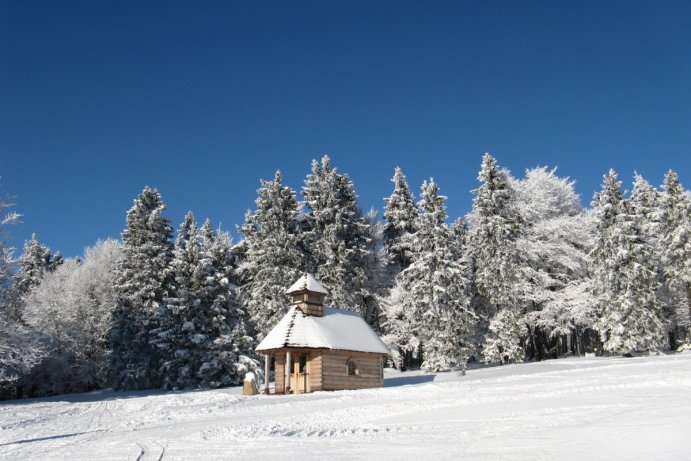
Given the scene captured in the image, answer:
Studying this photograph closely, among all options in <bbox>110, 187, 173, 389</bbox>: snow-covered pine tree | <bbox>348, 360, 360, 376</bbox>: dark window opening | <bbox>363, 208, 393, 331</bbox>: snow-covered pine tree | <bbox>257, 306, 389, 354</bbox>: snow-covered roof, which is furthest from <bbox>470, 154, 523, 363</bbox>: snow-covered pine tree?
<bbox>110, 187, 173, 389</bbox>: snow-covered pine tree

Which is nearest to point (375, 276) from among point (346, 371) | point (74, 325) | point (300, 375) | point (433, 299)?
point (433, 299)

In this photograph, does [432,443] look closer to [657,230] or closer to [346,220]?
[346,220]

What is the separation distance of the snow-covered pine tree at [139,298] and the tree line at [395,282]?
0.12 metres

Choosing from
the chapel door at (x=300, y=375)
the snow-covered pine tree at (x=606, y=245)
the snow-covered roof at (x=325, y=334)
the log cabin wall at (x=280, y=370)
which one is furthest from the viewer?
the snow-covered pine tree at (x=606, y=245)

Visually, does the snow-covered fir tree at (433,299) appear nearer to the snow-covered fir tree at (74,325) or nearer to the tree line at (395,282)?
the tree line at (395,282)

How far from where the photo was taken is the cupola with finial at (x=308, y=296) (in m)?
32.0

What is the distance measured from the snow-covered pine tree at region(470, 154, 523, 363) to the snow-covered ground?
17673 mm

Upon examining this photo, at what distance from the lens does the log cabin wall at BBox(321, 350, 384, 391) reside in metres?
29.7

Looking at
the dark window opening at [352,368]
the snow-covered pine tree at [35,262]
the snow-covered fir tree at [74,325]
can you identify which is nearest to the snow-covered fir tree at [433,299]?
the dark window opening at [352,368]

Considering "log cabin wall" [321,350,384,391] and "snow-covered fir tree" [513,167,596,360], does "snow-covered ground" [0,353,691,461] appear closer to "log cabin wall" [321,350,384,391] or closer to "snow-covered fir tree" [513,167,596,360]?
"log cabin wall" [321,350,384,391]

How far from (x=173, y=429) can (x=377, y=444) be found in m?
6.35

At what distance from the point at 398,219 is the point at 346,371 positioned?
775 inches

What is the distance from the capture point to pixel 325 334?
1187 inches

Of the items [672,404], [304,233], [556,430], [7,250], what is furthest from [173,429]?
[304,233]
